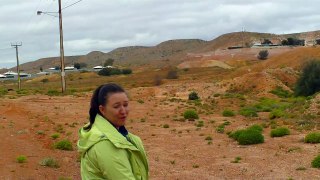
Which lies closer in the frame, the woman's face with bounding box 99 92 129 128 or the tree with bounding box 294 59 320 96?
the woman's face with bounding box 99 92 129 128

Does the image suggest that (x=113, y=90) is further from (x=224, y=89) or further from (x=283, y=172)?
(x=224, y=89)

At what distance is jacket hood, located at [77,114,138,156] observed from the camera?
3.51 meters

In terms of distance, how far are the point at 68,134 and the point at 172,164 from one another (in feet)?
22.6

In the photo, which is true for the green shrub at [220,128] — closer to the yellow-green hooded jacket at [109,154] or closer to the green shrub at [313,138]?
the green shrub at [313,138]

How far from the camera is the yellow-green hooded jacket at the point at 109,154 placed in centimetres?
347

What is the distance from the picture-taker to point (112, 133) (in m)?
3.57

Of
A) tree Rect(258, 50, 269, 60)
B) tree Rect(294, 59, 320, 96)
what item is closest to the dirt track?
tree Rect(294, 59, 320, 96)

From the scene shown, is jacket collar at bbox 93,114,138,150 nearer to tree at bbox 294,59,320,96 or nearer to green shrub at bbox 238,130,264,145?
green shrub at bbox 238,130,264,145

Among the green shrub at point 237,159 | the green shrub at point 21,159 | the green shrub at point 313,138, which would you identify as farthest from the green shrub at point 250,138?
the green shrub at point 21,159

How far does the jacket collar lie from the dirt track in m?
9.12

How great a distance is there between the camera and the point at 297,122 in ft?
84.9

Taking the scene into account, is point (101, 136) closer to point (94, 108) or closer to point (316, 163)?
point (94, 108)

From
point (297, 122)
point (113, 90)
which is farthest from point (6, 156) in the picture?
point (297, 122)

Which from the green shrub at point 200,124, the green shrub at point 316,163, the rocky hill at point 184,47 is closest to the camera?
the green shrub at point 316,163
